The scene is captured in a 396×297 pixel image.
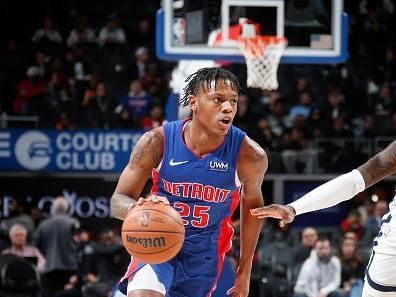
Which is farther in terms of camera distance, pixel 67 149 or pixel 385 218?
pixel 67 149

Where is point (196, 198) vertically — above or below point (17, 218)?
above

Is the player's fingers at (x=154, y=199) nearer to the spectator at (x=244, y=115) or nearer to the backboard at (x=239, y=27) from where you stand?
the backboard at (x=239, y=27)

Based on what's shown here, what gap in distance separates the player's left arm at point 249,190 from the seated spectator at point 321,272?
201 inches

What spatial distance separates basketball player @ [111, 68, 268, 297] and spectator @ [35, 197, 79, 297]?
5960mm

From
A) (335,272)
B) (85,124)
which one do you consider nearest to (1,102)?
(85,124)

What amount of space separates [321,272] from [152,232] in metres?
6.25

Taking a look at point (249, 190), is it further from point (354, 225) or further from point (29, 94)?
point (29, 94)

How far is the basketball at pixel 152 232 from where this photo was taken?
4.83 metres

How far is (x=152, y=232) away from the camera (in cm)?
483

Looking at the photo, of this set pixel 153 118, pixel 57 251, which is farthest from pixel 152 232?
pixel 153 118

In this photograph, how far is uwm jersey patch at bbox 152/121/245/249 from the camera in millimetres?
5281

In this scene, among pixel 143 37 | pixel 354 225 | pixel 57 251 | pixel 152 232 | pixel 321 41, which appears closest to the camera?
pixel 152 232

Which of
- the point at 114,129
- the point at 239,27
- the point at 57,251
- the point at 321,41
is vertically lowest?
the point at 57,251

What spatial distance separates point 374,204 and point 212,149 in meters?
8.07
